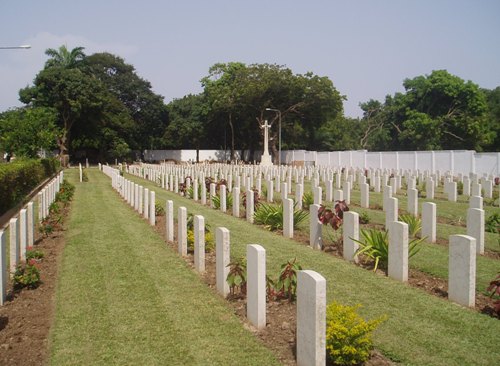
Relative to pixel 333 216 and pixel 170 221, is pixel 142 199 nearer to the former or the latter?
pixel 170 221

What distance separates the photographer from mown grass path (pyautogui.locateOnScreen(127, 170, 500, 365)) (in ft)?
14.7

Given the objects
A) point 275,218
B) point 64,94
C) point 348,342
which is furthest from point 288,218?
point 64,94

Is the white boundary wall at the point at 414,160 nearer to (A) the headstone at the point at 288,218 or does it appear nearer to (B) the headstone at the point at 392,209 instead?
(B) the headstone at the point at 392,209

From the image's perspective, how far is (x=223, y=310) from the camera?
19.6 ft

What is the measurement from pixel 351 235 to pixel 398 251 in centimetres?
128

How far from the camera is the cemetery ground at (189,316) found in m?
4.66

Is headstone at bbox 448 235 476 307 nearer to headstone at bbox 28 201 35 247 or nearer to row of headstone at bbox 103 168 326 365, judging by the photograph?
row of headstone at bbox 103 168 326 365

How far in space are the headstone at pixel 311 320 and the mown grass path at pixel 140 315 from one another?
0.43 meters

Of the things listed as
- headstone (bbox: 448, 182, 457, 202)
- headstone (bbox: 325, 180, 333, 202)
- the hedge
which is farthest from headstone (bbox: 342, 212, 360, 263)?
headstone (bbox: 448, 182, 457, 202)

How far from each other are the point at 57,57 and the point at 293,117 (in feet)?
91.5

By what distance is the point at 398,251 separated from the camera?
707 cm

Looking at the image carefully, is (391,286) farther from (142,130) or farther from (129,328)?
(142,130)

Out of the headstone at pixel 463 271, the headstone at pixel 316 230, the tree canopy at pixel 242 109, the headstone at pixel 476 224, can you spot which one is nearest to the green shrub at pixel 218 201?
the headstone at pixel 316 230

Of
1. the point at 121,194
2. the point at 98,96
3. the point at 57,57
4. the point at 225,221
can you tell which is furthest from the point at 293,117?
the point at 225,221
